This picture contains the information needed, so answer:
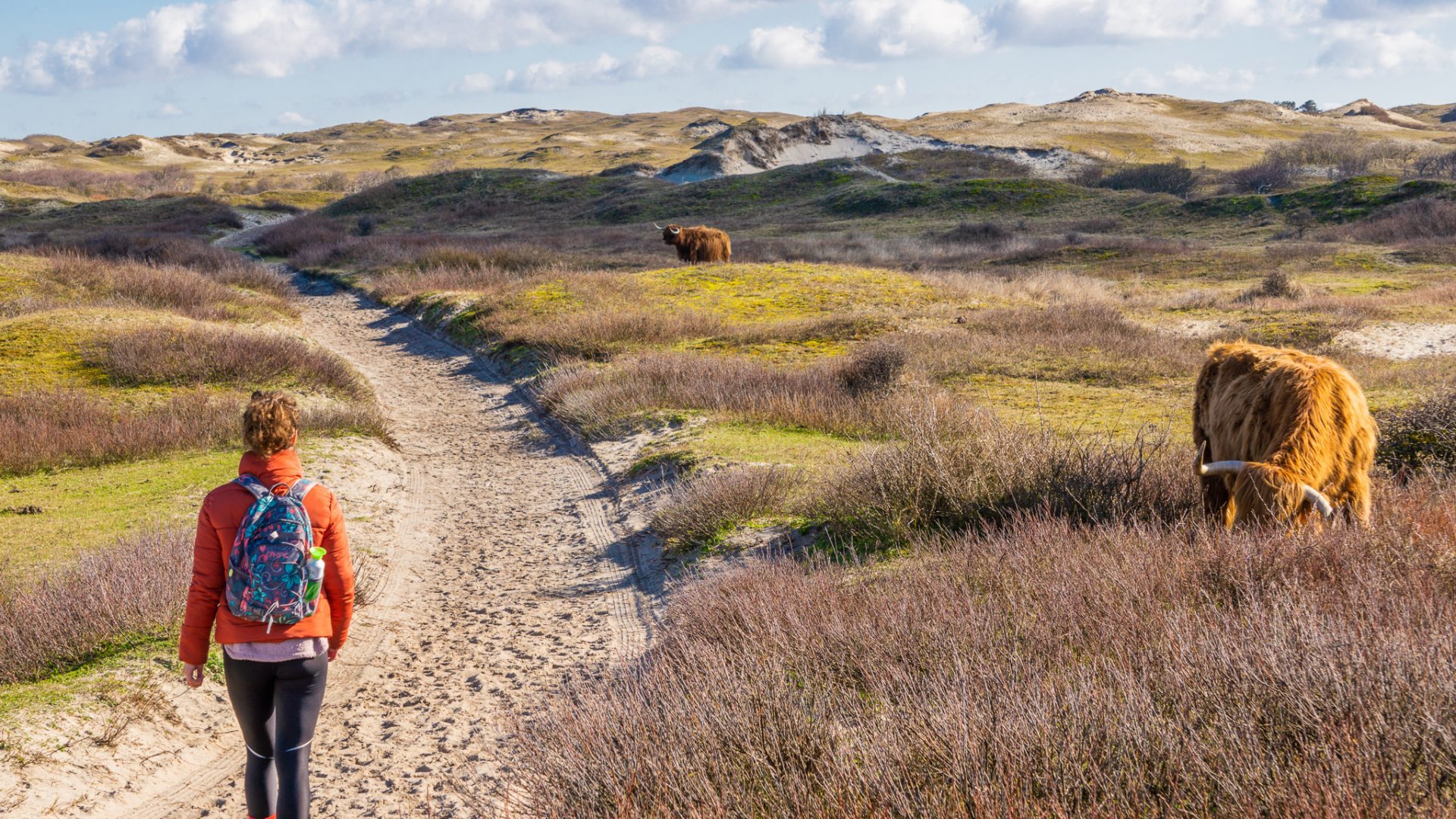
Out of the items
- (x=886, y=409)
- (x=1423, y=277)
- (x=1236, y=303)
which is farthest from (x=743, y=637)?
(x=1423, y=277)

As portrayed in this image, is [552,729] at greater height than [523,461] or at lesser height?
greater

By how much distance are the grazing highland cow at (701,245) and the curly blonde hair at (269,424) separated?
25800mm

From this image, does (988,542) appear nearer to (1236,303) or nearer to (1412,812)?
(1412,812)

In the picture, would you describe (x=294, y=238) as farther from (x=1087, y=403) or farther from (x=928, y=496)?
(x=928, y=496)

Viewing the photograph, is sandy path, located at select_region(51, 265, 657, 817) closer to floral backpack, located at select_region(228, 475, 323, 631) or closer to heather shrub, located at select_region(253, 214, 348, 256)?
floral backpack, located at select_region(228, 475, 323, 631)

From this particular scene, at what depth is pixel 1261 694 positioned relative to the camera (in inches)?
108

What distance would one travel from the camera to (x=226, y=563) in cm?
378

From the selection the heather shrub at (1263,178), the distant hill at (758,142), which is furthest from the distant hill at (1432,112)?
the heather shrub at (1263,178)

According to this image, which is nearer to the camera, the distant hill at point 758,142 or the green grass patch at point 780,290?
the green grass patch at point 780,290

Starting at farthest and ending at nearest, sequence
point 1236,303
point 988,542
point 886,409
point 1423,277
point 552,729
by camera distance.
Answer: point 1423,277, point 1236,303, point 886,409, point 988,542, point 552,729

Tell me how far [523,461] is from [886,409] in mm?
4383

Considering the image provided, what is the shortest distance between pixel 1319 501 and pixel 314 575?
472cm

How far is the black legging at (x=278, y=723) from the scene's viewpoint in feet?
12.6

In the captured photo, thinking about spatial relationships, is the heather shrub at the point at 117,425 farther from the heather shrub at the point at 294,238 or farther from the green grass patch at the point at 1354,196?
the green grass patch at the point at 1354,196
